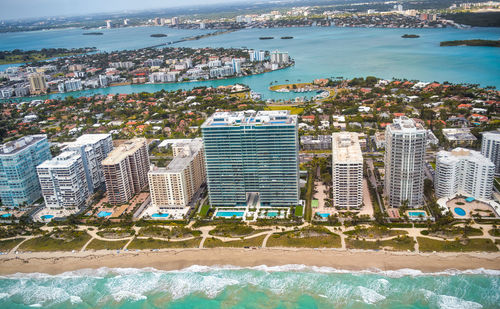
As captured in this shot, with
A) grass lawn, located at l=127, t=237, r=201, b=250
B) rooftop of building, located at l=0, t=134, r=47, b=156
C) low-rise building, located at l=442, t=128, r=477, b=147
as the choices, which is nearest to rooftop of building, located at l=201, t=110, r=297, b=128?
grass lawn, located at l=127, t=237, r=201, b=250

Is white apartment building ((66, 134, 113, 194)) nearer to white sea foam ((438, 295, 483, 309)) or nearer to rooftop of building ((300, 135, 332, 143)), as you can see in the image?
rooftop of building ((300, 135, 332, 143))

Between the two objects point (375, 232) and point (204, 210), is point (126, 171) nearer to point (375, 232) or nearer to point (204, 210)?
point (204, 210)

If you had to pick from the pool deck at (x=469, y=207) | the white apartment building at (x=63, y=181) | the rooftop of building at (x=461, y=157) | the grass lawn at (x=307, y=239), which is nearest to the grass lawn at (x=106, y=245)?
the white apartment building at (x=63, y=181)

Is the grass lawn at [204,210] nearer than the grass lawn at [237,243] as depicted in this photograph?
No

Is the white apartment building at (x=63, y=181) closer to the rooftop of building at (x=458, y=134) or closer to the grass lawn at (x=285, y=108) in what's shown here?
the grass lawn at (x=285, y=108)

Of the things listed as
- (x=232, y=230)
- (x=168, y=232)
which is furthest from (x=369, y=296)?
(x=168, y=232)
